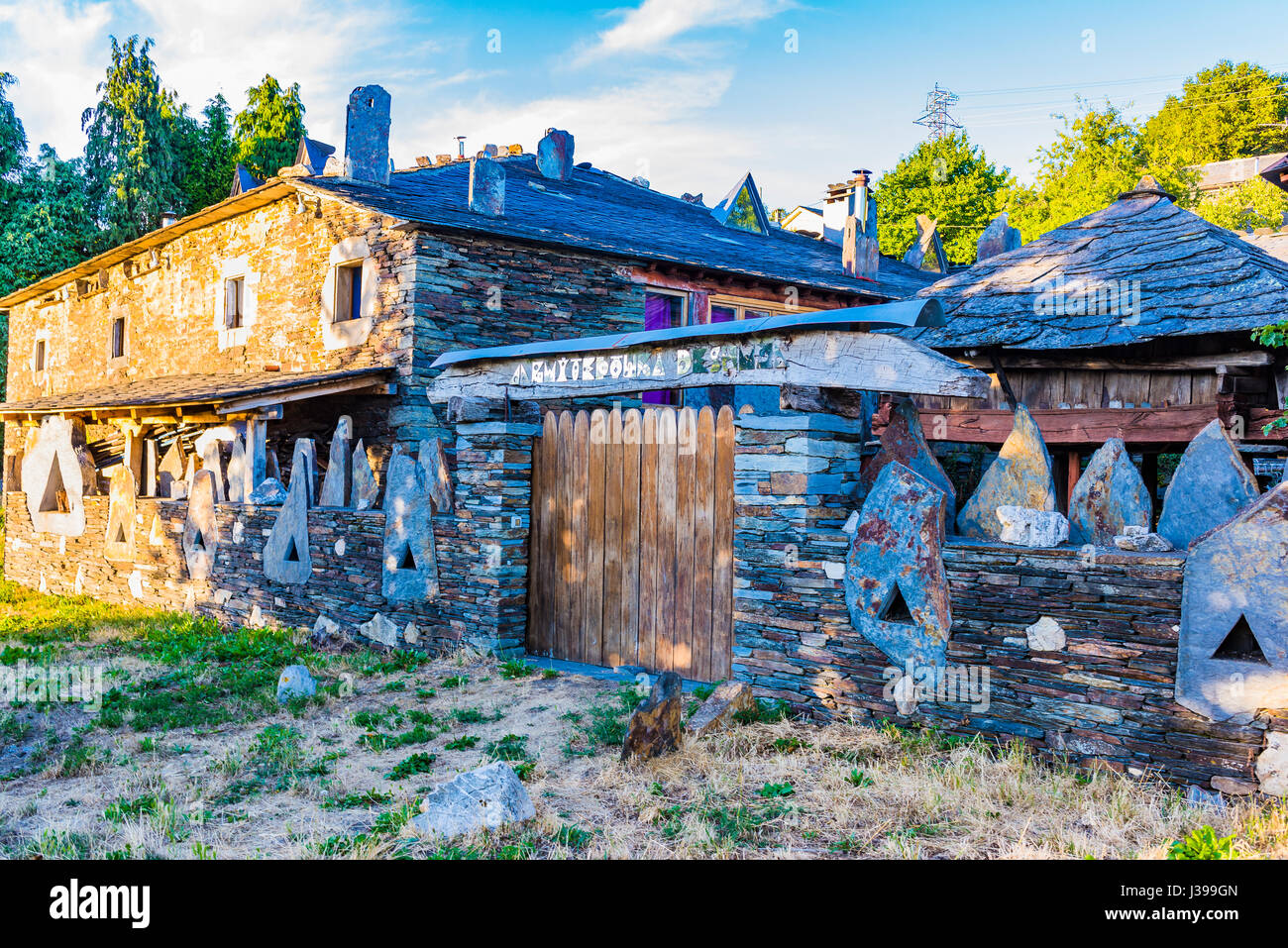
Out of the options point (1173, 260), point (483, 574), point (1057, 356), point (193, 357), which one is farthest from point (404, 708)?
point (193, 357)

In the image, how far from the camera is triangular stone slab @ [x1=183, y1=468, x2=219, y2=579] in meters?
10.5

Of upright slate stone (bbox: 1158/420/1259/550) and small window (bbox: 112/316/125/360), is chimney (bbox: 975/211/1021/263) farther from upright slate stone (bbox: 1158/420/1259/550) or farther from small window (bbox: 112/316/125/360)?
small window (bbox: 112/316/125/360)

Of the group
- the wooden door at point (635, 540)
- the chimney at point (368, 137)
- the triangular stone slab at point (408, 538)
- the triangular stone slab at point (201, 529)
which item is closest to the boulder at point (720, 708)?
the wooden door at point (635, 540)

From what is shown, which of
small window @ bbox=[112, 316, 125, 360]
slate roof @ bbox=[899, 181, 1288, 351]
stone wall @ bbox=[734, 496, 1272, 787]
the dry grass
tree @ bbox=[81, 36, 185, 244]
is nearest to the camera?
the dry grass

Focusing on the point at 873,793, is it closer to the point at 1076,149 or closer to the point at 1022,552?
the point at 1022,552

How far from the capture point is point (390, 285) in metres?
11.8

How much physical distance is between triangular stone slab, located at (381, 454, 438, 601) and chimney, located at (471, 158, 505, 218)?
17.9 feet

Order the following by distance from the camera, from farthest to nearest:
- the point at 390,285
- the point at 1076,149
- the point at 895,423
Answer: the point at 1076,149 → the point at 390,285 → the point at 895,423

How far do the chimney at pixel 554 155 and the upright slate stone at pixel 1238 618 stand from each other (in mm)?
14345

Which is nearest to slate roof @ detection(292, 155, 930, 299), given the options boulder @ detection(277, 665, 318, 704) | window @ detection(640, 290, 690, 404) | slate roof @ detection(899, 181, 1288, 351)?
window @ detection(640, 290, 690, 404)

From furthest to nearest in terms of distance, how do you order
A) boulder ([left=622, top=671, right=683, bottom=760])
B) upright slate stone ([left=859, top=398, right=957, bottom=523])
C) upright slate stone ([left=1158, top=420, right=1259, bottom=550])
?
upright slate stone ([left=859, top=398, right=957, bottom=523]) < boulder ([left=622, top=671, right=683, bottom=760]) < upright slate stone ([left=1158, top=420, right=1259, bottom=550])

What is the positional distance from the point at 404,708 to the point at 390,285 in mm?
6818

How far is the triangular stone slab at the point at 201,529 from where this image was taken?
34.6 feet

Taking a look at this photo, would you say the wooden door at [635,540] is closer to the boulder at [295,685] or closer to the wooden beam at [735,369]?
the wooden beam at [735,369]
